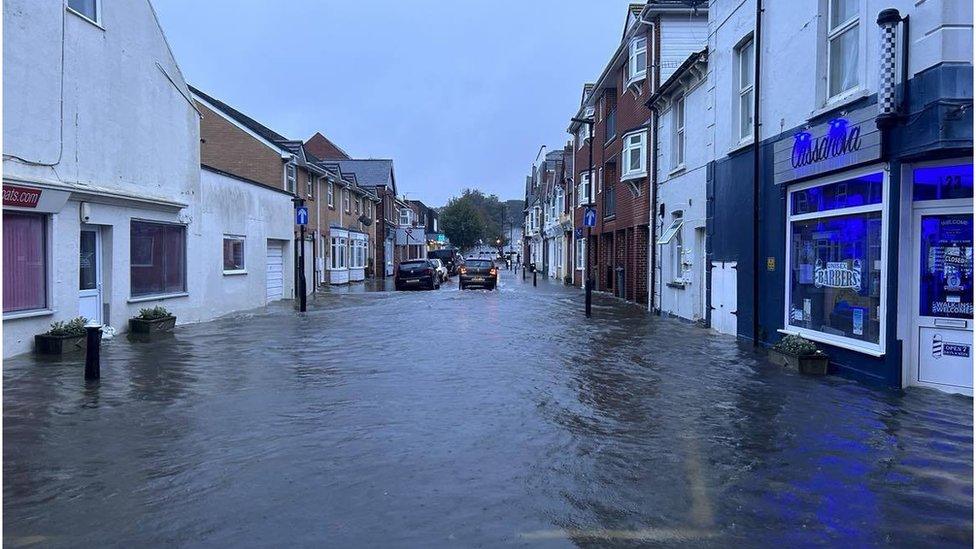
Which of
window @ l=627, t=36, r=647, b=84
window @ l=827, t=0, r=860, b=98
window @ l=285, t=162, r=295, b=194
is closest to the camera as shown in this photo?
window @ l=827, t=0, r=860, b=98

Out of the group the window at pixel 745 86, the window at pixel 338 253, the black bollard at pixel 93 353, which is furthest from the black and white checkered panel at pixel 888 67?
the window at pixel 338 253

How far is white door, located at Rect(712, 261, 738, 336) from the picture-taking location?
1443 cm

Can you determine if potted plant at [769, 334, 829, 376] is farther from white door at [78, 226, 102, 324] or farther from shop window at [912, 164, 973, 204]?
white door at [78, 226, 102, 324]

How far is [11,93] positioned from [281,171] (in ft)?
66.3

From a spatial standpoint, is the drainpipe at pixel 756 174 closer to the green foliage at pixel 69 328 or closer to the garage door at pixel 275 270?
the green foliage at pixel 69 328

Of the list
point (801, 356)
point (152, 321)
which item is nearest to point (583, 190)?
point (152, 321)

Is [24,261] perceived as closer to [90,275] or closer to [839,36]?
[90,275]

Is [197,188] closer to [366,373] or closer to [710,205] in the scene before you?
[366,373]

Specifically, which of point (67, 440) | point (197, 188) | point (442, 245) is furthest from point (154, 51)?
point (442, 245)

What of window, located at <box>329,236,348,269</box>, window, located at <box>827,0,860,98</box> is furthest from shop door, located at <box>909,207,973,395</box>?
window, located at <box>329,236,348,269</box>

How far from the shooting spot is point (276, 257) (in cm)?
2456

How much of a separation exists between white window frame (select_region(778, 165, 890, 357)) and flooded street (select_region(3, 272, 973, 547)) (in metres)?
0.68

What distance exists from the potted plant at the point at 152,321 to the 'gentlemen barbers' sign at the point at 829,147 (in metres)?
11.8

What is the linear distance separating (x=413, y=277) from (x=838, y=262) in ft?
83.5
